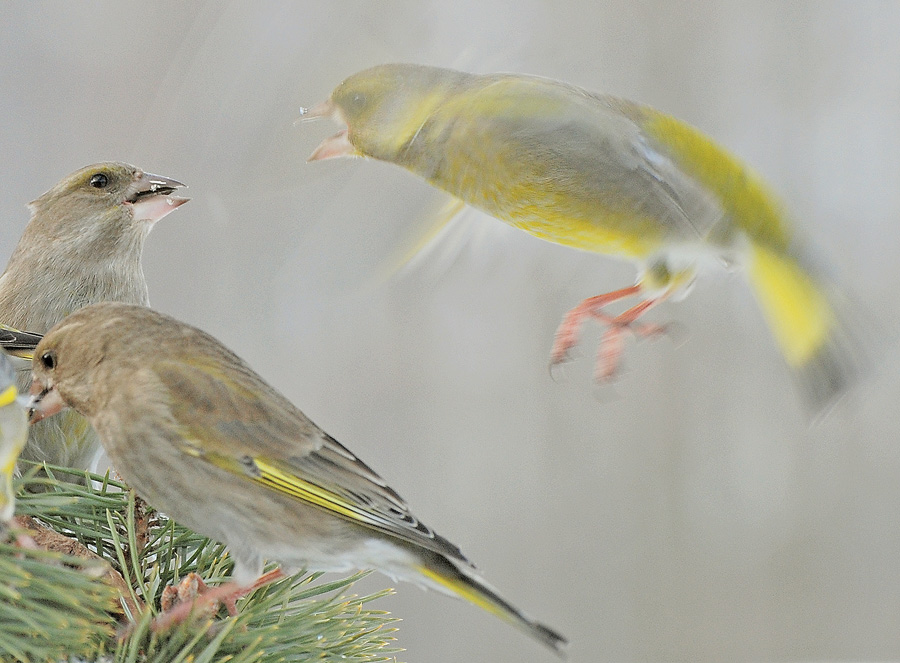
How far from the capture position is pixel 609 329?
1.87 ft

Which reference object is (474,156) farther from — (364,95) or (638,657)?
(638,657)

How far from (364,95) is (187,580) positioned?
0.88ft

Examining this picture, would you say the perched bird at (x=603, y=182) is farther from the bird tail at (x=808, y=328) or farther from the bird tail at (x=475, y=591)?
the bird tail at (x=475, y=591)

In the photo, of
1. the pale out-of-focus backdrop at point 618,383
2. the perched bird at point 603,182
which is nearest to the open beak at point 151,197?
the perched bird at point 603,182

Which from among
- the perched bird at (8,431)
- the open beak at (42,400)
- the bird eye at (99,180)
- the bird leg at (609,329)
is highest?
the bird eye at (99,180)

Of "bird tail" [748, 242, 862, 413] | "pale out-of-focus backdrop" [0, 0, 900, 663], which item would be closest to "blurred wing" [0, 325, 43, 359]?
"bird tail" [748, 242, 862, 413]

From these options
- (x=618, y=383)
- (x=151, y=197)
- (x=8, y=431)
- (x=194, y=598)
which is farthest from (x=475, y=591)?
(x=618, y=383)

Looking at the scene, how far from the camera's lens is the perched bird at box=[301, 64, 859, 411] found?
1.70 ft

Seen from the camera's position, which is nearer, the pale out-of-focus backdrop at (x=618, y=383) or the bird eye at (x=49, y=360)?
the bird eye at (x=49, y=360)

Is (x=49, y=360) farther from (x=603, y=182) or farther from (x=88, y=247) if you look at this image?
(x=603, y=182)

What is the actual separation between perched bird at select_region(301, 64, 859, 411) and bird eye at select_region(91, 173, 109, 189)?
12.9 inches

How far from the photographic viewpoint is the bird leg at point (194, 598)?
480 mm

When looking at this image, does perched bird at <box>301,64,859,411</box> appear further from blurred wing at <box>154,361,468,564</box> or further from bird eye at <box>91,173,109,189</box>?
bird eye at <box>91,173,109,189</box>

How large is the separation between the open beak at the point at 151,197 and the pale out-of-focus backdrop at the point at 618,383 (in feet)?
2.15
